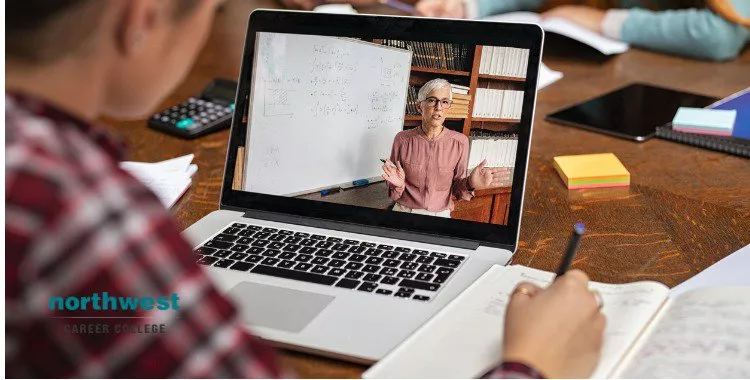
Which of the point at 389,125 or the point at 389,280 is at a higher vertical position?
the point at 389,125

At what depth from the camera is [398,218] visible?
2.97ft

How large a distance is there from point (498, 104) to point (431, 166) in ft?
0.33

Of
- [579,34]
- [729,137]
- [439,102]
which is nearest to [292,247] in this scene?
[439,102]

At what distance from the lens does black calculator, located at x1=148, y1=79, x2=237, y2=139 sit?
4.22 feet

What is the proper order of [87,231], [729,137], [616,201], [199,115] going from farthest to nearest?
[199,115] → [729,137] → [616,201] → [87,231]

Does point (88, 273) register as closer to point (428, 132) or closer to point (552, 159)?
point (428, 132)

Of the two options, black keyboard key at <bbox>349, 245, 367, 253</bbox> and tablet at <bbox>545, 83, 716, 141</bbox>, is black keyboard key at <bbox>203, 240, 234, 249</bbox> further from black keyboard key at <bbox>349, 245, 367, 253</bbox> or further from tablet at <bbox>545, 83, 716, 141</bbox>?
tablet at <bbox>545, 83, 716, 141</bbox>

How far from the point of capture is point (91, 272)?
368 mm

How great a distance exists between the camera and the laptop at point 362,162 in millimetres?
817

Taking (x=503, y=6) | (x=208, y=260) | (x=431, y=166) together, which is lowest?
(x=208, y=260)

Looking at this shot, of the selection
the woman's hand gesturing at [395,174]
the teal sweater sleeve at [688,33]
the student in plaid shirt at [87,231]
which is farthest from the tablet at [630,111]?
the student in plaid shirt at [87,231]

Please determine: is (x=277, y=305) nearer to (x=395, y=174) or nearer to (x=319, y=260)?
(x=319, y=260)

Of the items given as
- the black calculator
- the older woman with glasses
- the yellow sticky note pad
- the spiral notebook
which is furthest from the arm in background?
the older woman with glasses

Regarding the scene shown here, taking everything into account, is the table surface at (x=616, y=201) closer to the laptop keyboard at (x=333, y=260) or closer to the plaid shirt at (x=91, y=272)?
Result: the laptop keyboard at (x=333, y=260)
